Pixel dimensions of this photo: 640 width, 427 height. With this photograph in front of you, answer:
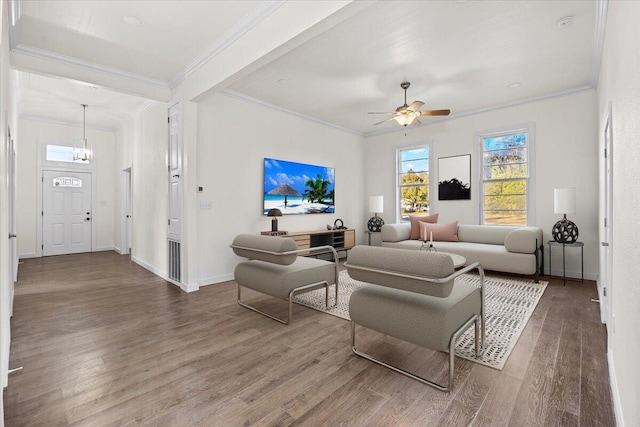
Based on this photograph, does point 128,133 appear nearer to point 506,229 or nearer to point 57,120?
point 57,120

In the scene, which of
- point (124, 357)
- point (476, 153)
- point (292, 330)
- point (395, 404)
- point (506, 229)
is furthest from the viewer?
point (476, 153)

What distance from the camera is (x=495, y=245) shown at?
514 centimetres

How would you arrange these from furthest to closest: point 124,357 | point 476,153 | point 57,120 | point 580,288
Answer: point 57,120 < point 476,153 < point 580,288 < point 124,357

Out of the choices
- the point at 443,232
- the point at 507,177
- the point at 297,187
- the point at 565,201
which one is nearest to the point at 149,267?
the point at 297,187

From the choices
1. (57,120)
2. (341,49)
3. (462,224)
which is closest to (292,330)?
(341,49)

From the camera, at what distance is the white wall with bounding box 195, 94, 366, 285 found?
177 inches

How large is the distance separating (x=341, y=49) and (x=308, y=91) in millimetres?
1378

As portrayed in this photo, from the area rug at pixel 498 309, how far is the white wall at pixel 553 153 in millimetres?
1064

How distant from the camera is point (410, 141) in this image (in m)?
6.64

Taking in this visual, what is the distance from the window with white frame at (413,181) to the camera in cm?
651

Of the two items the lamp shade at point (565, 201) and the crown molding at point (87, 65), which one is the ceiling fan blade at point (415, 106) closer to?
the lamp shade at point (565, 201)

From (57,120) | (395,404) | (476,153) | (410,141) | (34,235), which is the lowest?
(395,404)

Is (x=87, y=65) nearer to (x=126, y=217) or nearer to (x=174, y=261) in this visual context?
(x=174, y=261)

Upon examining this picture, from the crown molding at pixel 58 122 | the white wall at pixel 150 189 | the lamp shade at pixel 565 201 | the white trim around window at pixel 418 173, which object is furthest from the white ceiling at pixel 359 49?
the crown molding at pixel 58 122
